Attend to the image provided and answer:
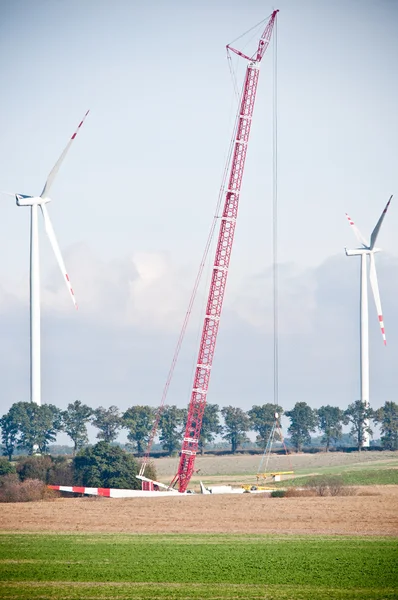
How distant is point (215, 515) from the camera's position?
84438 mm

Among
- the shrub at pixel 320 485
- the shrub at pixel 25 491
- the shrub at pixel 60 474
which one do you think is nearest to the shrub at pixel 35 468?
the shrub at pixel 60 474

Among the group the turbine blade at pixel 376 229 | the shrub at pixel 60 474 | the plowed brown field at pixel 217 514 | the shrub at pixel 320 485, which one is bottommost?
the plowed brown field at pixel 217 514

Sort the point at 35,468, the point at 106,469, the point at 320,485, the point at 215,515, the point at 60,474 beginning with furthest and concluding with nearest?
1. the point at 35,468
2. the point at 60,474
3. the point at 106,469
4. the point at 320,485
5. the point at 215,515

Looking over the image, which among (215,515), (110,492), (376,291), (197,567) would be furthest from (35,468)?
(197,567)

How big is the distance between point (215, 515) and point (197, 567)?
31415 mm

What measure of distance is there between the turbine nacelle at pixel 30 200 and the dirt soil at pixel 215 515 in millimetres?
40049

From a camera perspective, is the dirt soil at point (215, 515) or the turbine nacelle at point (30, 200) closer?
the dirt soil at point (215, 515)

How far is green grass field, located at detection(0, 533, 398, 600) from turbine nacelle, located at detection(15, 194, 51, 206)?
6497 cm

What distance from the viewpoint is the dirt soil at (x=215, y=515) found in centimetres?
7425

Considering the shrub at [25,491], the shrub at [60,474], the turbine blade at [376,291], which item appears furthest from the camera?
the turbine blade at [376,291]

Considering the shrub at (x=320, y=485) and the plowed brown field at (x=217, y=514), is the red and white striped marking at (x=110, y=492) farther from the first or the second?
the shrub at (x=320, y=485)

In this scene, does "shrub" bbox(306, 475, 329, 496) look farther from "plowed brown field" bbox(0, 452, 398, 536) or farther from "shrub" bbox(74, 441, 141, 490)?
"shrub" bbox(74, 441, 141, 490)

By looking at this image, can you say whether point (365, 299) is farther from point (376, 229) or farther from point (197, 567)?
point (197, 567)

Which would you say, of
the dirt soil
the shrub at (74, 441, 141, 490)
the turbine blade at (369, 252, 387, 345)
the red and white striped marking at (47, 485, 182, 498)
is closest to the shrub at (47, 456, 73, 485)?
the shrub at (74, 441, 141, 490)
